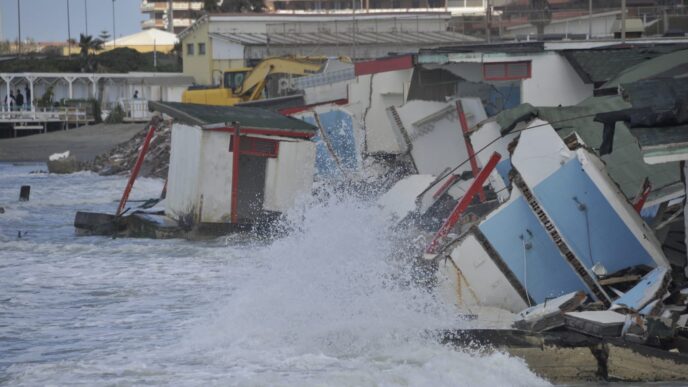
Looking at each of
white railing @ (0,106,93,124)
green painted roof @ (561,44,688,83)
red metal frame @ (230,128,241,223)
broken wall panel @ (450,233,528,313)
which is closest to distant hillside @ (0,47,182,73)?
white railing @ (0,106,93,124)

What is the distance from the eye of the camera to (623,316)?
1163cm

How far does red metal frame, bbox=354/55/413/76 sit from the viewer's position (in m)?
25.3

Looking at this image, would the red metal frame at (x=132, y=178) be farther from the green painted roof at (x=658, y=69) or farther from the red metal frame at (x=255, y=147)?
the green painted roof at (x=658, y=69)

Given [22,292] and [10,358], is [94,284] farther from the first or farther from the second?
[10,358]

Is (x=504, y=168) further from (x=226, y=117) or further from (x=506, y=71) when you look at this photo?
(x=226, y=117)

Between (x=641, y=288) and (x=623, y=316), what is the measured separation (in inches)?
30.7

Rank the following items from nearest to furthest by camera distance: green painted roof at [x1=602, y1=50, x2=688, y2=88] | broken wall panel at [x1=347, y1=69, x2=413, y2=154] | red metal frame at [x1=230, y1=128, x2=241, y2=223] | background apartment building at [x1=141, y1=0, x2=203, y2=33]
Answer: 1. green painted roof at [x1=602, y1=50, x2=688, y2=88]
2. red metal frame at [x1=230, y1=128, x2=241, y2=223]
3. broken wall panel at [x1=347, y1=69, x2=413, y2=154]
4. background apartment building at [x1=141, y1=0, x2=203, y2=33]

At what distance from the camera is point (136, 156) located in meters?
44.0

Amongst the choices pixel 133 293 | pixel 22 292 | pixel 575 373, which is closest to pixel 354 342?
pixel 575 373

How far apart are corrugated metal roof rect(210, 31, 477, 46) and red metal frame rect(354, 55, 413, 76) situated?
25.9 metres

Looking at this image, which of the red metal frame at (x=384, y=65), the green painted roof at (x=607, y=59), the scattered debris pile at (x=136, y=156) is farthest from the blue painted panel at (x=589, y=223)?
the scattered debris pile at (x=136, y=156)

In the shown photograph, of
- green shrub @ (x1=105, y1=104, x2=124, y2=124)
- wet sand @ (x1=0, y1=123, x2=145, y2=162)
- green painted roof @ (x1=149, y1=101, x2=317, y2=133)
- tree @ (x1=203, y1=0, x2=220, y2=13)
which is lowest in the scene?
wet sand @ (x1=0, y1=123, x2=145, y2=162)

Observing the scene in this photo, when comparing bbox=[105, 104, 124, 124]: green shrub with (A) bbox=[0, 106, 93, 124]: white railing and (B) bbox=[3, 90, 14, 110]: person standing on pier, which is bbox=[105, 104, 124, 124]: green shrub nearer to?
(A) bbox=[0, 106, 93, 124]: white railing

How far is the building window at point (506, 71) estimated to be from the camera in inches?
885
